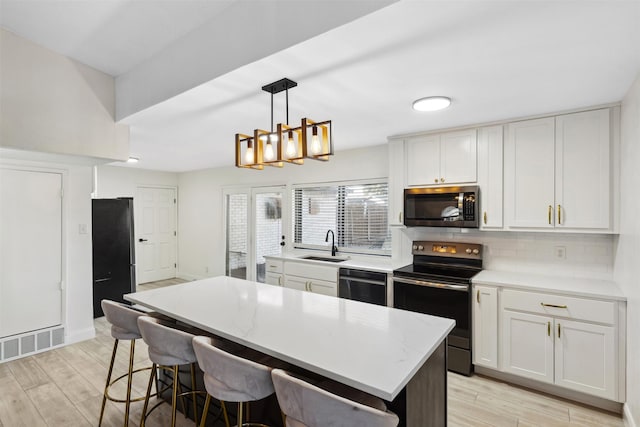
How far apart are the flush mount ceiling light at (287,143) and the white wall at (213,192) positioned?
2.27 m

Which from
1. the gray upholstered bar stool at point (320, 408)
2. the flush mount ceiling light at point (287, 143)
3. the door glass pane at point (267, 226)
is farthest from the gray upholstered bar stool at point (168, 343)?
the door glass pane at point (267, 226)

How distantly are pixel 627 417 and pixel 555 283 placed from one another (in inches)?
36.9

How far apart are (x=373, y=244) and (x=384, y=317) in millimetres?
2367

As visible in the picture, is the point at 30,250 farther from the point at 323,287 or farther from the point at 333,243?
the point at 333,243

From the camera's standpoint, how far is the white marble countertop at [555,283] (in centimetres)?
237

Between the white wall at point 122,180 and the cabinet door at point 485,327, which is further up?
the white wall at point 122,180

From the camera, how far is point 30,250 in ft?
11.0

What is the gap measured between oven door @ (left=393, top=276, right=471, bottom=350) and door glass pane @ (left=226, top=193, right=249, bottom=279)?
11.1 feet

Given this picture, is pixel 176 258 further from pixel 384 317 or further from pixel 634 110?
pixel 634 110

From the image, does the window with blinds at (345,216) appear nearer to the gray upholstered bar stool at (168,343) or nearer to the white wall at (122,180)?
the gray upholstered bar stool at (168,343)

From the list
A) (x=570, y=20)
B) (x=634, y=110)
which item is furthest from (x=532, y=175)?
(x=570, y=20)

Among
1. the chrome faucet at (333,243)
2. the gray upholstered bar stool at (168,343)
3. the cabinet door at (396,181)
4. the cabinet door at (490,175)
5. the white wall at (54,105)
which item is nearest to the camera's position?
the gray upholstered bar stool at (168,343)

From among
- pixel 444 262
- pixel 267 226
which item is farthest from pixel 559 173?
pixel 267 226

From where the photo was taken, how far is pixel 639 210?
1959mm
